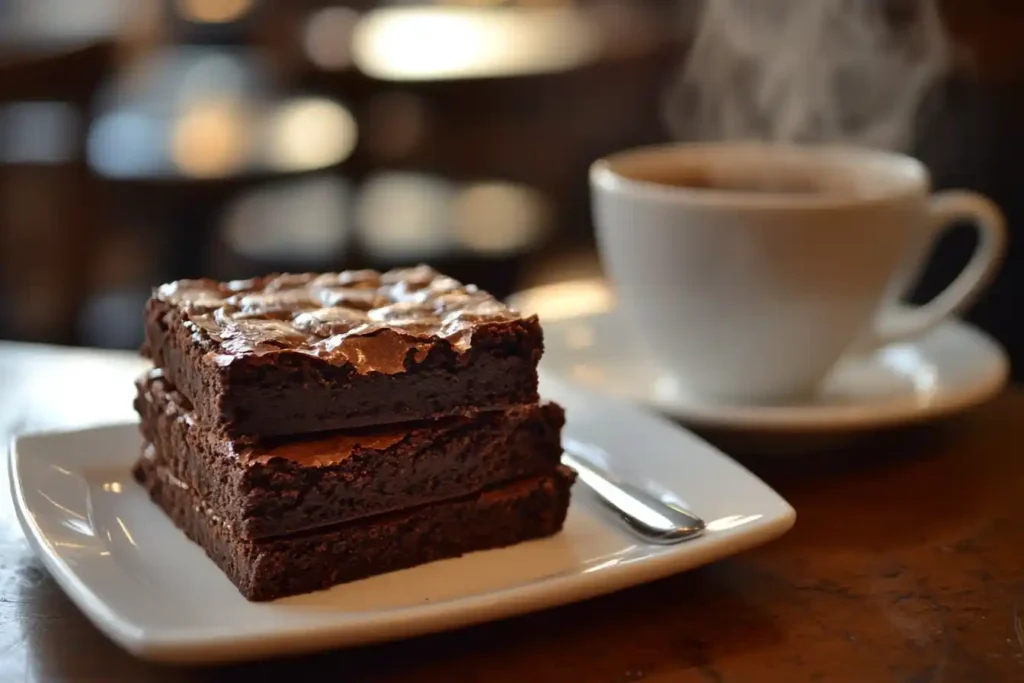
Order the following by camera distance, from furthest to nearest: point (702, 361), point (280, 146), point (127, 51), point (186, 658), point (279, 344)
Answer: point (127, 51) → point (280, 146) → point (702, 361) → point (279, 344) → point (186, 658)

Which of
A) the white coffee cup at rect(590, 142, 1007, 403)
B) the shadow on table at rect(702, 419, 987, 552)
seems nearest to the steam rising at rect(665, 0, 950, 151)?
the white coffee cup at rect(590, 142, 1007, 403)

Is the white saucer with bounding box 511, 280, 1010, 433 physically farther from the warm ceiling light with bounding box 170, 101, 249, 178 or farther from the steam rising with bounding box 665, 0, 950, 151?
the warm ceiling light with bounding box 170, 101, 249, 178

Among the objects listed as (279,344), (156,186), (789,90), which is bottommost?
(156,186)

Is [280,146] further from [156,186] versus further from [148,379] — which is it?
[148,379]

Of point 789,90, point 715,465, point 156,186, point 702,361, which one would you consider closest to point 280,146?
point 156,186

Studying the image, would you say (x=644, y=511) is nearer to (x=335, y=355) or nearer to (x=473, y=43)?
(x=335, y=355)

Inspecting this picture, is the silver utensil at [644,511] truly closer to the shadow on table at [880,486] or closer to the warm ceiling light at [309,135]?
the shadow on table at [880,486]

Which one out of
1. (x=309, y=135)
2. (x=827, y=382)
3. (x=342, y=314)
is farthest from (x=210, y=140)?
(x=342, y=314)
